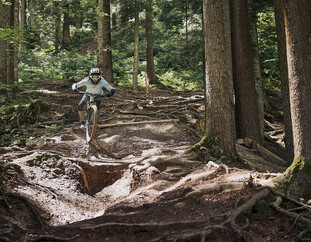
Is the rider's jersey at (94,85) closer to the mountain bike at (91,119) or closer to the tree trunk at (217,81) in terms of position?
the mountain bike at (91,119)

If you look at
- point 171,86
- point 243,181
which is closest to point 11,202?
point 243,181

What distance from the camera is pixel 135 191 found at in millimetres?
7086

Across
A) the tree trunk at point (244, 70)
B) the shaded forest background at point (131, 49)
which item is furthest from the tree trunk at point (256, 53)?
the tree trunk at point (244, 70)

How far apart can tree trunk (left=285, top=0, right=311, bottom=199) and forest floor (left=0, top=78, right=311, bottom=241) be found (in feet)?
1.66

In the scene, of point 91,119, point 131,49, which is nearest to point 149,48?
point 131,49

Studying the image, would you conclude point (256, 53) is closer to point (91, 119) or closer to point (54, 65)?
point (91, 119)

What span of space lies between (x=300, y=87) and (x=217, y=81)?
9.02 ft

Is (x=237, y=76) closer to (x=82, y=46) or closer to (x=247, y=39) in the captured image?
(x=247, y=39)

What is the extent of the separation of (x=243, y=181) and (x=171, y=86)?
2008 centimetres

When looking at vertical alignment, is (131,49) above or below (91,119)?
above

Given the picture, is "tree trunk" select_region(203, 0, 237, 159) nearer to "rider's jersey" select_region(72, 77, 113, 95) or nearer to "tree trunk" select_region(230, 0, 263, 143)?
"rider's jersey" select_region(72, 77, 113, 95)

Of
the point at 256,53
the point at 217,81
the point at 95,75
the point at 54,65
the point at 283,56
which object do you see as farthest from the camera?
the point at 54,65

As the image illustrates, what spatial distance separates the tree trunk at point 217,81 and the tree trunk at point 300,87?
97.4 inches

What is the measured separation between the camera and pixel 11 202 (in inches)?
211
